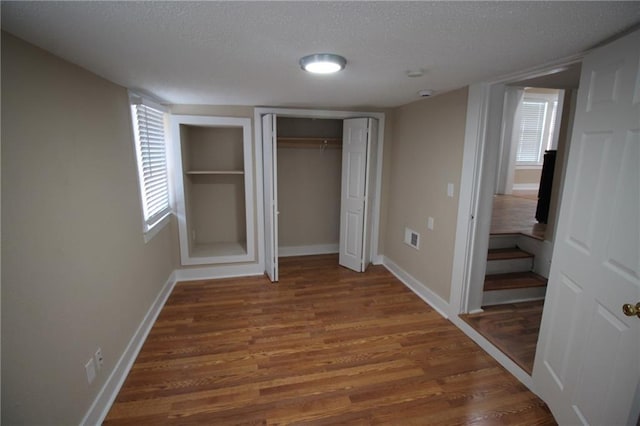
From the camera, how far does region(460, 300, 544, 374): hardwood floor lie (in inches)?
91.0

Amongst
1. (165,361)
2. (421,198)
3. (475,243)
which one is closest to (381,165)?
(421,198)

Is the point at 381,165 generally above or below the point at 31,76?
below

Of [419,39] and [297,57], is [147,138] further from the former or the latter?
[419,39]

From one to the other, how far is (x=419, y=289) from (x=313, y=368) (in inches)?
67.2

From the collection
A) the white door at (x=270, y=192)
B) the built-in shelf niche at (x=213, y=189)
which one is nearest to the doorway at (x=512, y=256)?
the white door at (x=270, y=192)

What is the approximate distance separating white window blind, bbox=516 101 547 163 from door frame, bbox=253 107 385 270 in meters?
5.00

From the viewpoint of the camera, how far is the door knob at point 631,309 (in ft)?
4.00

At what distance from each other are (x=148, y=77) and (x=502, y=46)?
225 cm

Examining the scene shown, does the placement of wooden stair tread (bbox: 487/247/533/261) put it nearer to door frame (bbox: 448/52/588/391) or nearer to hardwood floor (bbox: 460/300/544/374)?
hardwood floor (bbox: 460/300/544/374)

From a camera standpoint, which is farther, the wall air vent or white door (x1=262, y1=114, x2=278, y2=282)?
the wall air vent

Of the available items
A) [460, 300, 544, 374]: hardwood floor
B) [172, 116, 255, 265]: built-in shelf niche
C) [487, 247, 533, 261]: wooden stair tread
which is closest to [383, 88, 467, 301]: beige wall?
[460, 300, 544, 374]: hardwood floor

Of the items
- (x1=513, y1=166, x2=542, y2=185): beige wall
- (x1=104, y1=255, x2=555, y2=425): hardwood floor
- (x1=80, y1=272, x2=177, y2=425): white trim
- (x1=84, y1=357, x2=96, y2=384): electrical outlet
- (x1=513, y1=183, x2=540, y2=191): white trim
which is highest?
(x1=513, y1=166, x2=542, y2=185): beige wall

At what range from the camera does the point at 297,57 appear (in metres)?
1.69

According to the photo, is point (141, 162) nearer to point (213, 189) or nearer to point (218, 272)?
point (213, 189)
